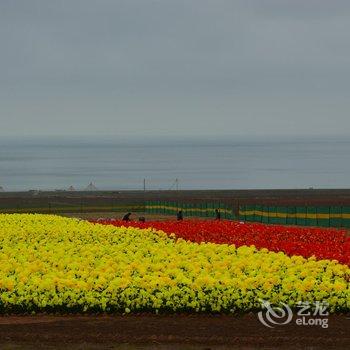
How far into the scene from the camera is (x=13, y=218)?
1599 inches

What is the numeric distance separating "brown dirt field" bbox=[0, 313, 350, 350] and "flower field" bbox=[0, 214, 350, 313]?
1.28 ft

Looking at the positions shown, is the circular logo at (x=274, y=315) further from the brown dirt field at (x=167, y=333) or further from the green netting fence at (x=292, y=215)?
the green netting fence at (x=292, y=215)

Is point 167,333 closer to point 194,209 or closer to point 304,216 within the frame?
point 304,216

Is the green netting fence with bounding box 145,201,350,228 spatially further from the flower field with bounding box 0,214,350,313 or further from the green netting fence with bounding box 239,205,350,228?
the flower field with bounding box 0,214,350,313

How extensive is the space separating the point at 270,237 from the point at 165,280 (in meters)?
13.0

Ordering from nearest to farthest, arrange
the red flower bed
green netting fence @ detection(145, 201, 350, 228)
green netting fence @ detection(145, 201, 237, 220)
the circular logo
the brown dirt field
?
the brown dirt field → the circular logo → the red flower bed → green netting fence @ detection(145, 201, 350, 228) → green netting fence @ detection(145, 201, 237, 220)

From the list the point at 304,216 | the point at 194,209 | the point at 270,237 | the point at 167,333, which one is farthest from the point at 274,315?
the point at 194,209

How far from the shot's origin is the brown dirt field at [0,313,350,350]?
1470 centimetres

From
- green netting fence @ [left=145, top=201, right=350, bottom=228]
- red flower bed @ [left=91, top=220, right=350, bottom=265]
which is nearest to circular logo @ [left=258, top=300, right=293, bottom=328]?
red flower bed @ [left=91, top=220, right=350, bottom=265]

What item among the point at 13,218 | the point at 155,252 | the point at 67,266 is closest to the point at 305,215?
the point at 13,218

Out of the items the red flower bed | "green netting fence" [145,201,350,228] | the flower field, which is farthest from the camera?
"green netting fence" [145,201,350,228]

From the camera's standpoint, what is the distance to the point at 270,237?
30.8m

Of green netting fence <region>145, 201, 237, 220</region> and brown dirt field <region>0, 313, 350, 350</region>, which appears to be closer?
brown dirt field <region>0, 313, 350, 350</region>

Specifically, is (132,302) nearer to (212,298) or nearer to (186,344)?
(212,298)
